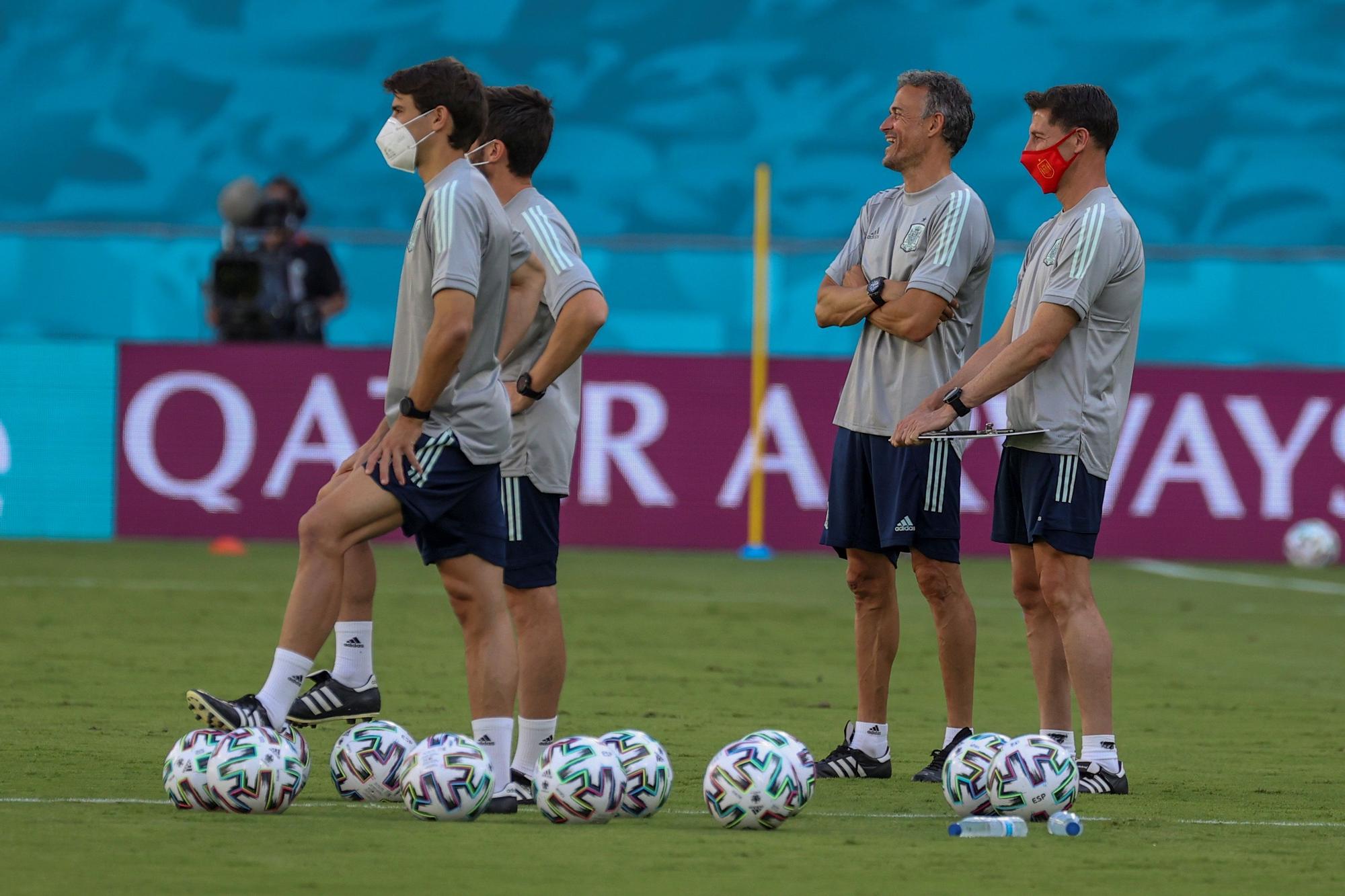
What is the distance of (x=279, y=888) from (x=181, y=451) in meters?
11.8

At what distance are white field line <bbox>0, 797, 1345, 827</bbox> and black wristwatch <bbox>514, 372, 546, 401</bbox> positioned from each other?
1.36 metres

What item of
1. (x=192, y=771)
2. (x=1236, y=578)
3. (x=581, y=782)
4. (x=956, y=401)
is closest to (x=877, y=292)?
(x=956, y=401)

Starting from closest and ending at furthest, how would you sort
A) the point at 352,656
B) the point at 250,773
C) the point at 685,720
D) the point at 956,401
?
the point at 250,773
the point at 352,656
the point at 956,401
the point at 685,720

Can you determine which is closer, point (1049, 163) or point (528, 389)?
point (528, 389)

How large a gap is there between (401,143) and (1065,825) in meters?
2.80

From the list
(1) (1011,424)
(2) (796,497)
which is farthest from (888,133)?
(2) (796,497)

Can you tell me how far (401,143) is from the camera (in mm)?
6406

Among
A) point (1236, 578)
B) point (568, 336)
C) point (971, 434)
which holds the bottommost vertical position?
point (1236, 578)

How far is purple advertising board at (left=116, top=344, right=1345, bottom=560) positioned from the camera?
53.8 ft

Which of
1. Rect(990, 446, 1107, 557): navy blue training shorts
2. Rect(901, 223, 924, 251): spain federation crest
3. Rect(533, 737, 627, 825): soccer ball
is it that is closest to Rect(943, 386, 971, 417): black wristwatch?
Rect(990, 446, 1107, 557): navy blue training shorts

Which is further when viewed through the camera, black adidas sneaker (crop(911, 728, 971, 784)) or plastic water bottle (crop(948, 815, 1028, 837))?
black adidas sneaker (crop(911, 728, 971, 784))

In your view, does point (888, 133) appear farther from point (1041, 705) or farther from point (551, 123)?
point (1041, 705)

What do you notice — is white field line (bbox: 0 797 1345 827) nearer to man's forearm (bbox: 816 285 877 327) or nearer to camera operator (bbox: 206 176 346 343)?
man's forearm (bbox: 816 285 877 327)

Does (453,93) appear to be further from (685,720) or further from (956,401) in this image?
(685,720)
